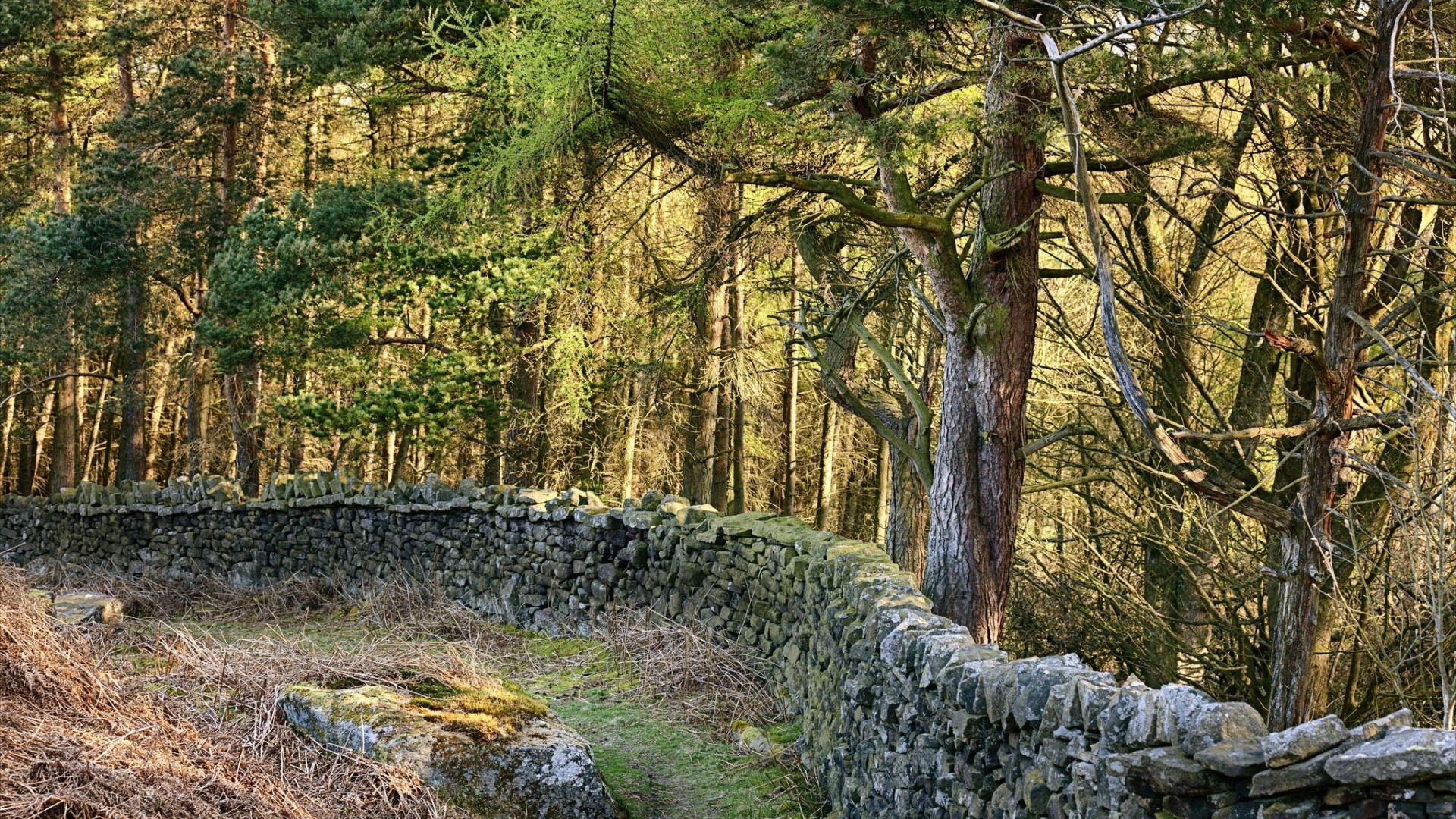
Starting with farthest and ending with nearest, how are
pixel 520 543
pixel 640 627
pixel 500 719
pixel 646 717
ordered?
1. pixel 520 543
2. pixel 640 627
3. pixel 646 717
4. pixel 500 719

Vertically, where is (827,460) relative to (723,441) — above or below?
below

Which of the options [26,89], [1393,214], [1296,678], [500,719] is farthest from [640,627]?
[26,89]

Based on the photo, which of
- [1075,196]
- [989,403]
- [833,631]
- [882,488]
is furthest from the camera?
[882,488]

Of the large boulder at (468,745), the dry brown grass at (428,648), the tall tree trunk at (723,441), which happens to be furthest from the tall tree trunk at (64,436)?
→ the large boulder at (468,745)

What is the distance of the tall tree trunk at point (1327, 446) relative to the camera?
5.98m

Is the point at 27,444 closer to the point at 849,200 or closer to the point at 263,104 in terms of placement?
the point at 263,104

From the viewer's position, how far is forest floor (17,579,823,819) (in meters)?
7.31

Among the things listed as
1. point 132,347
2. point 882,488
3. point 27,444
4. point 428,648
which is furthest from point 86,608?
point 27,444

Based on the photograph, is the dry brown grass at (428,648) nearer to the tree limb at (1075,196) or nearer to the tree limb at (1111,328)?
the tree limb at (1111,328)

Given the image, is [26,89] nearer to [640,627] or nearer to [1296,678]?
[640,627]

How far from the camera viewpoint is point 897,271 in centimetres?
958

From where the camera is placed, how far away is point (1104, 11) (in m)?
7.00

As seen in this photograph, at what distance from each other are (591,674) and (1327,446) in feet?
19.5

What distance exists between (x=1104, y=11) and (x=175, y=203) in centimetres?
1661
